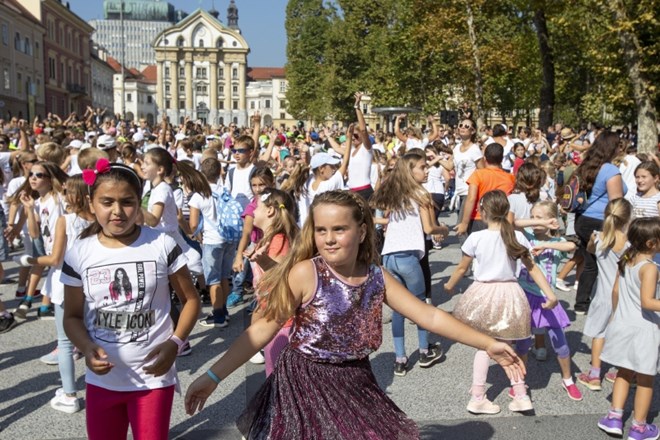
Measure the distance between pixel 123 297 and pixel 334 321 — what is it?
1.00 meters

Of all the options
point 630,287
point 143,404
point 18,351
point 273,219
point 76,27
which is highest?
point 76,27

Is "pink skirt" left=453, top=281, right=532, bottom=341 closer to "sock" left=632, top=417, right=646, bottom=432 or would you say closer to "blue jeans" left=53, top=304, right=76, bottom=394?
"sock" left=632, top=417, right=646, bottom=432

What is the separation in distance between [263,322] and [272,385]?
295 millimetres

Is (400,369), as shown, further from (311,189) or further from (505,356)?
(311,189)

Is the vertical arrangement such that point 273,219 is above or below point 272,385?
above

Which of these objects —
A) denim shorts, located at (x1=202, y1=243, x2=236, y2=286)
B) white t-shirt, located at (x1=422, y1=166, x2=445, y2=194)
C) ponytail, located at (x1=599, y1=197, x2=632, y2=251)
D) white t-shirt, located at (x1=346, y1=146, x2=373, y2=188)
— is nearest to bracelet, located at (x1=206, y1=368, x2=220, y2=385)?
ponytail, located at (x1=599, y1=197, x2=632, y2=251)

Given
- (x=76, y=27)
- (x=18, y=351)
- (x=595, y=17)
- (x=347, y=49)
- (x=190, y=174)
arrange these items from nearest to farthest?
(x=18, y=351)
(x=190, y=174)
(x=595, y=17)
(x=347, y=49)
(x=76, y=27)

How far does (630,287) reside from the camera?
4551 mm

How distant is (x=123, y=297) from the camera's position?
3189mm

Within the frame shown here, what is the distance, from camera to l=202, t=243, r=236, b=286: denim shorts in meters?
7.32

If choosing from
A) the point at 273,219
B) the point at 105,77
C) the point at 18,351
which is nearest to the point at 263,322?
the point at 273,219

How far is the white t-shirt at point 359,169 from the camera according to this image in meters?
9.57

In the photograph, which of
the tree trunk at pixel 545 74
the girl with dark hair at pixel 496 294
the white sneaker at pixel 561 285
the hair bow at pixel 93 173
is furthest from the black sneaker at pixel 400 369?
the tree trunk at pixel 545 74

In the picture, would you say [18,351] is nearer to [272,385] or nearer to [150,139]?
[272,385]
